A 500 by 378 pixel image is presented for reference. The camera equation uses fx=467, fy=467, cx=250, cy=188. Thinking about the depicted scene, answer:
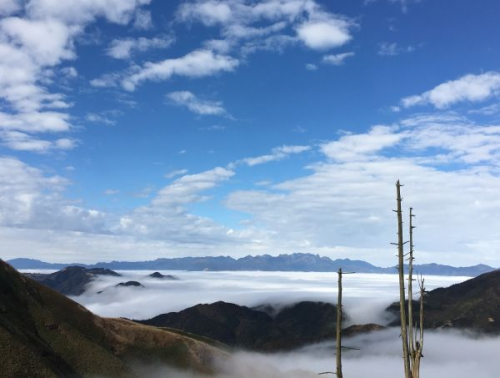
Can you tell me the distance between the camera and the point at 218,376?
162 meters

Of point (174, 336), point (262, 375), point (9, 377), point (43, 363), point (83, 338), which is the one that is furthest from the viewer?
point (262, 375)

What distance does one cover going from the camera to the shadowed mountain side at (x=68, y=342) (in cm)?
11102

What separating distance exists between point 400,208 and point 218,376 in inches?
5786

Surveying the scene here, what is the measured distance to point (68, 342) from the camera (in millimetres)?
137500

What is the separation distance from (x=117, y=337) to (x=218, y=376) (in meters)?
37.1

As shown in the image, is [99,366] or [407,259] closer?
[407,259]

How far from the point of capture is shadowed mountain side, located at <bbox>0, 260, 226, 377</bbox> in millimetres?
111019

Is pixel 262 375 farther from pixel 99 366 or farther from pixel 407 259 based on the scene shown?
pixel 407 259

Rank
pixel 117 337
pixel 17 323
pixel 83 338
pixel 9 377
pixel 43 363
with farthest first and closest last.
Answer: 1. pixel 117 337
2. pixel 83 338
3. pixel 17 323
4. pixel 43 363
5. pixel 9 377

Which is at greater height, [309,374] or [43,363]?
[43,363]

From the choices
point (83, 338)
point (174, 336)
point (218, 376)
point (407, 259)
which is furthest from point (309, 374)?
point (407, 259)

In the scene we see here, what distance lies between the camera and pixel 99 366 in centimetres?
13450

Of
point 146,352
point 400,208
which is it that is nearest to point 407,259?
point 400,208

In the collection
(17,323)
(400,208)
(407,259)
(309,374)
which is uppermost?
(400,208)
